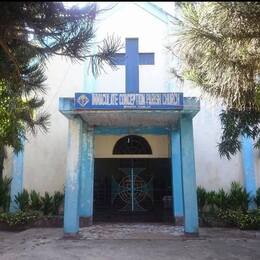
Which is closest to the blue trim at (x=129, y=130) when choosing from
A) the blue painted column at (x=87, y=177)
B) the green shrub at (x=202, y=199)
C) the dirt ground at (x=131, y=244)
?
the blue painted column at (x=87, y=177)

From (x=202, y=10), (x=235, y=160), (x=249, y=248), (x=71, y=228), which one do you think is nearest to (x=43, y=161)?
(x=71, y=228)

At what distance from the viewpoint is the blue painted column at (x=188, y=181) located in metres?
8.77

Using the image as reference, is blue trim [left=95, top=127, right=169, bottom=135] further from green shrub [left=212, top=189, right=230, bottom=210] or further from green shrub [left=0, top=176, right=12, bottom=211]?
green shrub [left=0, top=176, right=12, bottom=211]

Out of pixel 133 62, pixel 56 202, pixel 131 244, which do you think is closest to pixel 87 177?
pixel 56 202

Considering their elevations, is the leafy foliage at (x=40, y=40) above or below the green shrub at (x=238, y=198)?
above

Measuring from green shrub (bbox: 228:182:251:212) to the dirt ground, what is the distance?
1248 millimetres

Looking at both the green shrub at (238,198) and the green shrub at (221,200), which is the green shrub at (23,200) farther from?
the green shrub at (238,198)

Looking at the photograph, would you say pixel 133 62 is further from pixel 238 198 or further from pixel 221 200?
pixel 238 198

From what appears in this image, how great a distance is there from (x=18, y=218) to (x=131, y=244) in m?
4.17

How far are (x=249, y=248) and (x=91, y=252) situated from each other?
321 cm

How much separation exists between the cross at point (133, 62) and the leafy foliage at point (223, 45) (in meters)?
5.90

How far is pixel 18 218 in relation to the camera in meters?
10.6

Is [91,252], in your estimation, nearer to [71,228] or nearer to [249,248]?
[71,228]

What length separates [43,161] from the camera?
12211 mm
